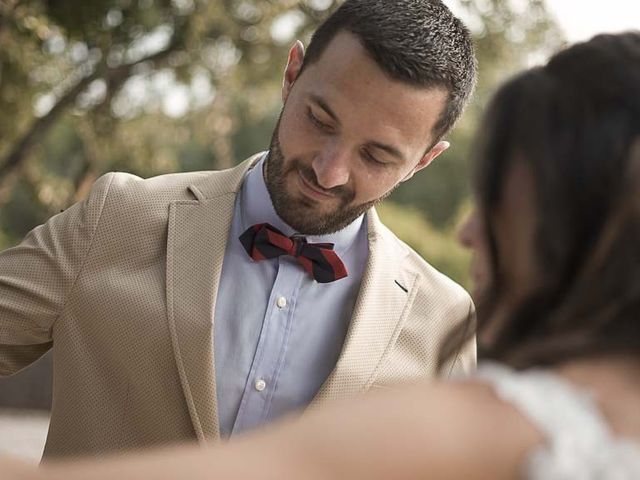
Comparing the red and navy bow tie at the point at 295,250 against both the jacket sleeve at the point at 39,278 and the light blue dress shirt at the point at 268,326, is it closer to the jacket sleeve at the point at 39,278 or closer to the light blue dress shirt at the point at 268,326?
the light blue dress shirt at the point at 268,326

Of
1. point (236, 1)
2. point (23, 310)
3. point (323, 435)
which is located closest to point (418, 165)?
point (23, 310)

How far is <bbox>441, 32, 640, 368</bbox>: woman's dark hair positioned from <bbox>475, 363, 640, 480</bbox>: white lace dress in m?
0.07

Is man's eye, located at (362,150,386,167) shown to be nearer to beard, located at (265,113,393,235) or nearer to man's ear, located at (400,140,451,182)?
beard, located at (265,113,393,235)

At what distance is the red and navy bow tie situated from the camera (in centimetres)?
257

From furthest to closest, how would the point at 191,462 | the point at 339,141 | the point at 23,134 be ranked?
the point at 23,134 → the point at 339,141 → the point at 191,462

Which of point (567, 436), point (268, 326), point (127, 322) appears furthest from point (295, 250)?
point (567, 436)

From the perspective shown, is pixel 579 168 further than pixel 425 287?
No

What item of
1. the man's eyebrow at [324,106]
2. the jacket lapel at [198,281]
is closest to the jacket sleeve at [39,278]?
the jacket lapel at [198,281]

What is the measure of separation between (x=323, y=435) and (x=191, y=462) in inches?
5.8

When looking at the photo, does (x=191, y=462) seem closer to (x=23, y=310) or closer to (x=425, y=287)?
(x=23, y=310)

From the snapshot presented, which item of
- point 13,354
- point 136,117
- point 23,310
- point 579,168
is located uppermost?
point 579,168

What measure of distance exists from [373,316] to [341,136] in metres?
0.46

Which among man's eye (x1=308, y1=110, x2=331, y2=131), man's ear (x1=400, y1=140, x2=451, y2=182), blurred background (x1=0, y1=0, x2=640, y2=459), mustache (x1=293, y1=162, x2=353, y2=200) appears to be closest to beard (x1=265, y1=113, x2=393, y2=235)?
mustache (x1=293, y1=162, x2=353, y2=200)

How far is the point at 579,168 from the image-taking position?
1.24m
